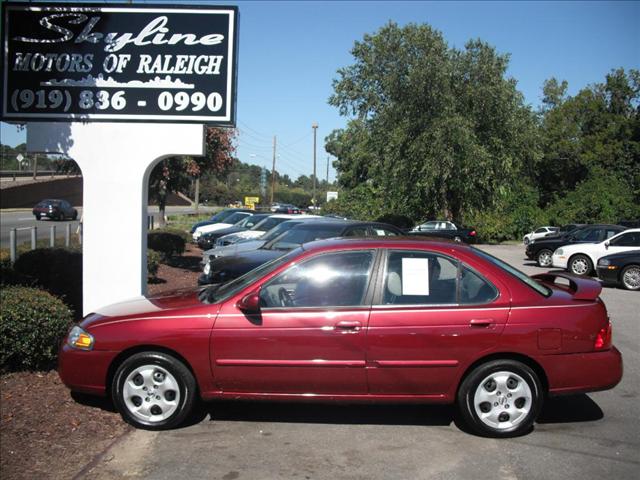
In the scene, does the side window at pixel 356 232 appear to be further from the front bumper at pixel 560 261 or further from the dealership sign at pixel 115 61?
the front bumper at pixel 560 261

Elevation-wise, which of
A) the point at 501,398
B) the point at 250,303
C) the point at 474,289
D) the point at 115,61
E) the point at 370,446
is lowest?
the point at 370,446

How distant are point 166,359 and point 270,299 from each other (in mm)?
954

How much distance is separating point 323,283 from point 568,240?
53.4 feet

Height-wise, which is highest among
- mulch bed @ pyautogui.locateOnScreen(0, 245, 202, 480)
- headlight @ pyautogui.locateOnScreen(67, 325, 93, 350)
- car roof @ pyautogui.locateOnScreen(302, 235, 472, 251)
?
car roof @ pyautogui.locateOnScreen(302, 235, 472, 251)

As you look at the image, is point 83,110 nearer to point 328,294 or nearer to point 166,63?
point 166,63

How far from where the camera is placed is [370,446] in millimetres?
4773

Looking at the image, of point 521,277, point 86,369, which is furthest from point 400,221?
point 86,369

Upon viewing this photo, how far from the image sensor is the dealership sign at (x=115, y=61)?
755cm

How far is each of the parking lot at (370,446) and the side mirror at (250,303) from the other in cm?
104

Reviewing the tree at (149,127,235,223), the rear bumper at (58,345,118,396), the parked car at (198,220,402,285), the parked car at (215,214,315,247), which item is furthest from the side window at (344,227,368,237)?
the tree at (149,127,235,223)

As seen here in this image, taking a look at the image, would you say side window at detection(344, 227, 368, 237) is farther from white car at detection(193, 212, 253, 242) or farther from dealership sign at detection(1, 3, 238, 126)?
white car at detection(193, 212, 253, 242)

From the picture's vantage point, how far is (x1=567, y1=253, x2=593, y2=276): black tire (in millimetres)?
16794

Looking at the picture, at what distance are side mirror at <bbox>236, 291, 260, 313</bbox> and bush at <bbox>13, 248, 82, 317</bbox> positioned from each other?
15.2ft

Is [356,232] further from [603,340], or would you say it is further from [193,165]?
[193,165]
